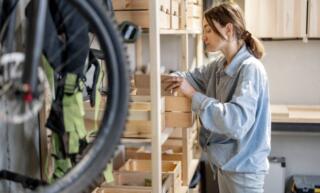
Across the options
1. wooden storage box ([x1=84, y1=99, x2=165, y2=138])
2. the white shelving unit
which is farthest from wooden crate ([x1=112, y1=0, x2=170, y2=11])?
wooden storage box ([x1=84, y1=99, x2=165, y2=138])

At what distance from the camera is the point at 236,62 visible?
77.9 inches

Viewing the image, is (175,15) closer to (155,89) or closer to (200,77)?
(200,77)

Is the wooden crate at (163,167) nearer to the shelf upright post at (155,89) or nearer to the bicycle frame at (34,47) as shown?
the shelf upright post at (155,89)

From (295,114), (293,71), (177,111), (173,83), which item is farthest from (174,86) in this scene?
(293,71)

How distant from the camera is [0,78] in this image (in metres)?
0.95

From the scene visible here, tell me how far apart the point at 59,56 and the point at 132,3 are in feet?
2.49

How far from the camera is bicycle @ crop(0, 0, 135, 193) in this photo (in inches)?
35.4

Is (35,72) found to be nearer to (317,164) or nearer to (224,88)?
(224,88)

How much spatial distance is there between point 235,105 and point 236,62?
253 millimetres

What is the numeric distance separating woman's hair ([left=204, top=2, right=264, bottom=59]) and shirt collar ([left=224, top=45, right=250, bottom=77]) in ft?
0.22

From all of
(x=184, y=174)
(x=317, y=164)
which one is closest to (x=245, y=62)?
(x=184, y=174)

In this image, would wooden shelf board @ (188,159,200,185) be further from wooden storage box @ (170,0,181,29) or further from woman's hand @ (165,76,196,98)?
wooden storage box @ (170,0,181,29)

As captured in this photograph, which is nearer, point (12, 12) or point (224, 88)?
point (12, 12)

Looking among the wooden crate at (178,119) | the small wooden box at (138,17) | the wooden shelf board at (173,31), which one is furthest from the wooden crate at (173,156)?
the small wooden box at (138,17)
